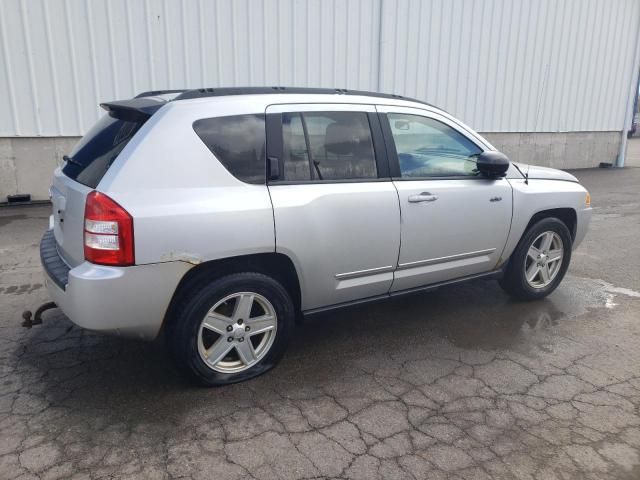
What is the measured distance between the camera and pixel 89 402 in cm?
303

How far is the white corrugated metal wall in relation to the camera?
25.7 feet

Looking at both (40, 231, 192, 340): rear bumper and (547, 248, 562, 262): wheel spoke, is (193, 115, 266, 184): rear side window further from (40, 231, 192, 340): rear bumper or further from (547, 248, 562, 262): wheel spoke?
(547, 248, 562, 262): wheel spoke

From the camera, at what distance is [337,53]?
978 cm

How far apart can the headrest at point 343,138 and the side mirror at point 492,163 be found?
38.7 inches

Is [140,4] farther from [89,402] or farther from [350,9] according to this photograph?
[89,402]

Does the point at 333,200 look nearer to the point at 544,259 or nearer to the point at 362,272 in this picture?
the point at 362,272

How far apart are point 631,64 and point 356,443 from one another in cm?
1496

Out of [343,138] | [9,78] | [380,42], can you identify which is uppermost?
[380,42]

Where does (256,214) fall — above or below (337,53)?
below

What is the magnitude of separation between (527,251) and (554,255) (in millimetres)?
402

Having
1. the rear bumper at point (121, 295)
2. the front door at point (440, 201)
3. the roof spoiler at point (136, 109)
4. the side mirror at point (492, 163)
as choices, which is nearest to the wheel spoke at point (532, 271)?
the front door at point (440, 201)

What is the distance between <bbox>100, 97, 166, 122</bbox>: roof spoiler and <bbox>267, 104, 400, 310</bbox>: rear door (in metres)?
0.69

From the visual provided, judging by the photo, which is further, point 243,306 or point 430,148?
point 430,148

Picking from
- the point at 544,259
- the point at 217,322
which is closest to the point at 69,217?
the point at 217,322
